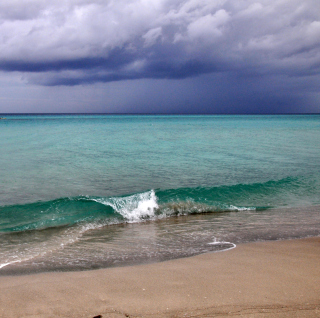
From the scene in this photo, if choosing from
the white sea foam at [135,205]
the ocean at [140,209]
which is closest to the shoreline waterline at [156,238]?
the ocean at [140,209]

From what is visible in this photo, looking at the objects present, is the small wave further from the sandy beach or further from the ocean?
the sandy beach

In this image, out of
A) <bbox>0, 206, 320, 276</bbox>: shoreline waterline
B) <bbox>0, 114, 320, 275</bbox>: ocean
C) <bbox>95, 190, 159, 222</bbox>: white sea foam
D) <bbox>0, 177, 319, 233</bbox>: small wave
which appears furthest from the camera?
<bbox>95, 190, 159, 222</bbox>: white sea foam

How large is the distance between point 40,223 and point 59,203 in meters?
1.70

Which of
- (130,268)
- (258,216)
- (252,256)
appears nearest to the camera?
(130,268)

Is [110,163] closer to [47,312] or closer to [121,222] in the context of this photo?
Answer: [121,222]

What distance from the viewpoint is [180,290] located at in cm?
461

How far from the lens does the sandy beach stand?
4.05 metres

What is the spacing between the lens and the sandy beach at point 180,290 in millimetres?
4047

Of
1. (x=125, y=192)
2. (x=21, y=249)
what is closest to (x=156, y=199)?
(x=125, y=192)

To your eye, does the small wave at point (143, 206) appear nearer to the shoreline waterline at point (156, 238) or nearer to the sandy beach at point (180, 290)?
the shoreline waterline at point (156, 238)

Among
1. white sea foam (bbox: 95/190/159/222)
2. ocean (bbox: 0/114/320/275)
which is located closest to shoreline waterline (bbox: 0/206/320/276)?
ocean (bbox: 0/114/320/275)

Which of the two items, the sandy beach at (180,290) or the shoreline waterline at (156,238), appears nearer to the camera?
the sandy beach at (180,290)

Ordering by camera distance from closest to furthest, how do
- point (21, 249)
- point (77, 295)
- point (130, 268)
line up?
point (77, 295)
point (130, 268)
point (21, 249)

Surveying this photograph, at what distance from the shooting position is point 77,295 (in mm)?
4516
